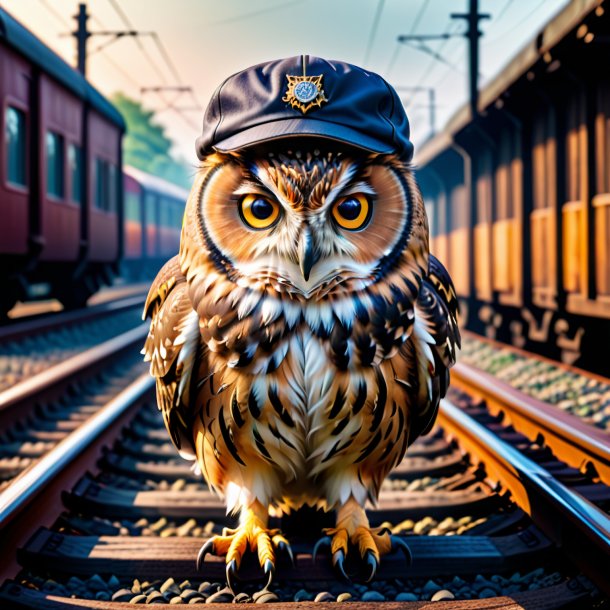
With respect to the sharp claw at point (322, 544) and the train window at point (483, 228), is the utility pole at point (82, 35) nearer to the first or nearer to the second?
the train window at point (483, 228)

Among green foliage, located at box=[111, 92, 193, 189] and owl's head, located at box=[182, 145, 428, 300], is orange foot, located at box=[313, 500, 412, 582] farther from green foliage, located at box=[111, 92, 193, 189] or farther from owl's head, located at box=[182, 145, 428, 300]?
green foliage, located at box=[111, 92, 193, 189]

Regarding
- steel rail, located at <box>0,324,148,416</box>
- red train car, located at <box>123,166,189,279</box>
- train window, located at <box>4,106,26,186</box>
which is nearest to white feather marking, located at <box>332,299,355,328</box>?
steel rail, located at <box>0,324,148,416</box>

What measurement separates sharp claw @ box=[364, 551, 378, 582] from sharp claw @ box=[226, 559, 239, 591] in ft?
1.10

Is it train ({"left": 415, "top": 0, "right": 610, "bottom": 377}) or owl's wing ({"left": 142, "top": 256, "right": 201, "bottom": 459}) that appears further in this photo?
train ({"left": 415, "top": 0, "right": 610, "bottom": 377})

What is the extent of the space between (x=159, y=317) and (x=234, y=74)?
0.66 m

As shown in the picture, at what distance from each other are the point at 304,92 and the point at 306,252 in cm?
41

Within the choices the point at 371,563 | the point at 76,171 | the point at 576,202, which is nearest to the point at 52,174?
the point at 76,171

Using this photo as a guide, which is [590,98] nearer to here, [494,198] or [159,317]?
[494,198]

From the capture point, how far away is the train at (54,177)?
8.54 metres

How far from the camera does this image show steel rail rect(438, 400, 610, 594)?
201 centimetres

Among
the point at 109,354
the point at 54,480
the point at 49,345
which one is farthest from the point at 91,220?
the point at 54,480

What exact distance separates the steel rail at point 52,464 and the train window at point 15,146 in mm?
5400

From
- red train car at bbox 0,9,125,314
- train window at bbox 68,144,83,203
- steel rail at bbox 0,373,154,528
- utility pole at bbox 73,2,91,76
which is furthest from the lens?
utility pole at bbox 73,2,91,76

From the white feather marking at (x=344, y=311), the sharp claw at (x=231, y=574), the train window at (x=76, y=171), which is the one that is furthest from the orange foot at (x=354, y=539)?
the train window at (x=76, y=171)
